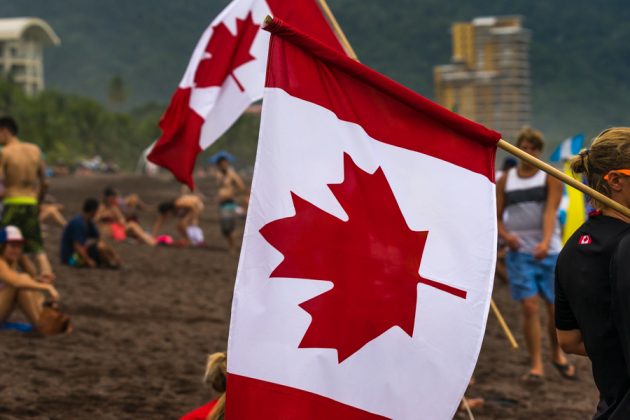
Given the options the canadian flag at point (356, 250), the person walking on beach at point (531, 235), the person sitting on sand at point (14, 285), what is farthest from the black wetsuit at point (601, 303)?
the person sitting on sand at point (14, 285)

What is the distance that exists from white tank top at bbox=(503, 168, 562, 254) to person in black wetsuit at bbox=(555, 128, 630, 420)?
4.38 m

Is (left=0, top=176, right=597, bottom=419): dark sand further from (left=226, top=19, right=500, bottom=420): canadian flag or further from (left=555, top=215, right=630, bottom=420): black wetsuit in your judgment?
(left=555, top=215, right=630, bottom=420): black wetsuit

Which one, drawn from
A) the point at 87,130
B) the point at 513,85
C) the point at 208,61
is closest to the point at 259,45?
the point at 208,61

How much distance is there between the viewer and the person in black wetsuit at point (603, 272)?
9.16 ft

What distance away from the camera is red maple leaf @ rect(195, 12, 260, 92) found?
21.5 feet

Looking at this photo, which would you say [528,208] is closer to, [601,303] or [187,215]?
[601,303]

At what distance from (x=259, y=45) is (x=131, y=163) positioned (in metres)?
106

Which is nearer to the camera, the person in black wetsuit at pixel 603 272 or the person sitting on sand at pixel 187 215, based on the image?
the person in black wetsuit at pixel 603 272

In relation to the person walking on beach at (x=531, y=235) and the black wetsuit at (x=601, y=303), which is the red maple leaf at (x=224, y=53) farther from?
the black wetsuit at (x=601, y=303)

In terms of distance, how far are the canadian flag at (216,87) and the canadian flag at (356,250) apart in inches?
123

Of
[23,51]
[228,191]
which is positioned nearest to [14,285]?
[228,191]

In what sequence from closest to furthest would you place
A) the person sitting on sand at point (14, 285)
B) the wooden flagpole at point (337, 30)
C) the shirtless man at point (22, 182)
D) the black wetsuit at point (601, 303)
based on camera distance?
the black wetsuit at point (601, 303) < the wooden flagpole at point (337, 30) < the person sitting on sand at point (14, 285) < the shirtless man at point (22, 182)

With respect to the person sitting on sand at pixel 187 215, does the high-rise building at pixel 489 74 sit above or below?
above

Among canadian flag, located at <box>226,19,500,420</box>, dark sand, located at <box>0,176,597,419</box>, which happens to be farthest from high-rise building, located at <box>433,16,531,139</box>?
canadian flag, located at <box>226,19,500,420</box>
